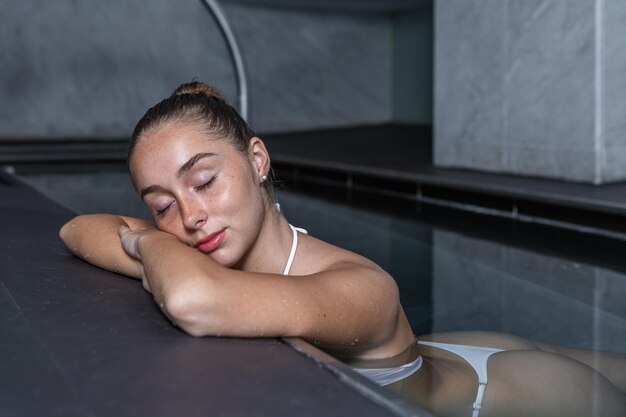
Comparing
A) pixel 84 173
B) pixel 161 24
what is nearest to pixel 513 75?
pixel 84 173

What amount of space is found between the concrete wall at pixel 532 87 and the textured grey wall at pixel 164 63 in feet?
17.9

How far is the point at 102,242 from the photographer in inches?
90.0

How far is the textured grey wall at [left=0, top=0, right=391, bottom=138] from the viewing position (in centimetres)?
1094

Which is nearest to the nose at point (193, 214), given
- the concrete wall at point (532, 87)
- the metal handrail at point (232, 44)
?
the concrete wall at point (532, 87)

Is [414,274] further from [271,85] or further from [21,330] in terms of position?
[271,85]

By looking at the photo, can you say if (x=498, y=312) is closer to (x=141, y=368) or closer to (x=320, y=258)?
(x=320, y=258)

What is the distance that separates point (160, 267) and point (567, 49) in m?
4.46

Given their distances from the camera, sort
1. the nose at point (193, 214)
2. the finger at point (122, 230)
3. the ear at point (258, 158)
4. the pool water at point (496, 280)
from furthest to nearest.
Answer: the pool water at point (496, 280), the finger at point (122, 230), the ear at point (258, 158), the nose at point (193, 214)

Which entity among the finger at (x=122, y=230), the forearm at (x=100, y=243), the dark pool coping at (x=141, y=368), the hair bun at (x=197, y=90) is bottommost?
the dark pool coping at (x=141, y=368)

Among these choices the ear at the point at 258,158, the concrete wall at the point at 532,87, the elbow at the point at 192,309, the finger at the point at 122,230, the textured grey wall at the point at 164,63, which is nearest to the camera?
the elbow at the point at 192,309

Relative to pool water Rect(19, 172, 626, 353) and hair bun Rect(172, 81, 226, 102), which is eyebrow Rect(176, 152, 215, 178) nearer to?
hair bun Rect(172, 81, 226, 102)

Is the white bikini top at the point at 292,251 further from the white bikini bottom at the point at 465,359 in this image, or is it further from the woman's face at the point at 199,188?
the white bikini bottom at the point at 465,359

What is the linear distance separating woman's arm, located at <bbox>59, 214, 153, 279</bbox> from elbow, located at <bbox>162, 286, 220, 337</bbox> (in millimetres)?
608

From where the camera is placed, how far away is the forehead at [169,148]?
66.7 inches
